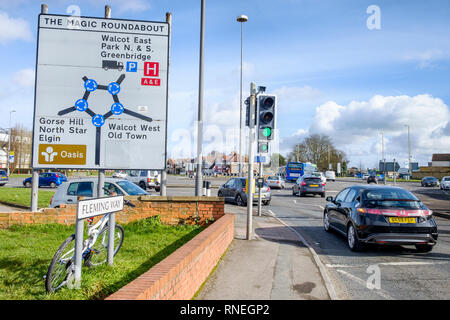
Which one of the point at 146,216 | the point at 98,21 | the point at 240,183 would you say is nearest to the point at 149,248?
the point at 146,216

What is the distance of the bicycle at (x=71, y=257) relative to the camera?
3.81m

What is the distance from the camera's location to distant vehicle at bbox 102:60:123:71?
7.32 metres

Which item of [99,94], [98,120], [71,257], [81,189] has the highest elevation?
[99,94]

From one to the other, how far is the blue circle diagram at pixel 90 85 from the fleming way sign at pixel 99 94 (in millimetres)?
20

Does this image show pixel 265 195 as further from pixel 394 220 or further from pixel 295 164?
pixel 295 164

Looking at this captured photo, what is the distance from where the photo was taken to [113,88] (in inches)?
284

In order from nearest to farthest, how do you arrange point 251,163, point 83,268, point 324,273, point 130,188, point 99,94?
1. point 83,268
2. point 324,273
3. point 99,94
4. point 251,163
5. point 130,188

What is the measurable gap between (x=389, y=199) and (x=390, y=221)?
0.57 meters

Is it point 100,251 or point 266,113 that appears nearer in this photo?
point 100,251

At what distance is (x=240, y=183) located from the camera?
19062 mm

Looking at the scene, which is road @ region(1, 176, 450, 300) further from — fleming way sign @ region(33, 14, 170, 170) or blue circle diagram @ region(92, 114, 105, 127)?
blue circle diagram @ region(92, 114, 105, 127)

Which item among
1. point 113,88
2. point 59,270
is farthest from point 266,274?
point 113,88

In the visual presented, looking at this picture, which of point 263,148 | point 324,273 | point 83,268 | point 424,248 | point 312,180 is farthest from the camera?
point 312,180

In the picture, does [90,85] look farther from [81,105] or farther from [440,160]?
[440,160]
